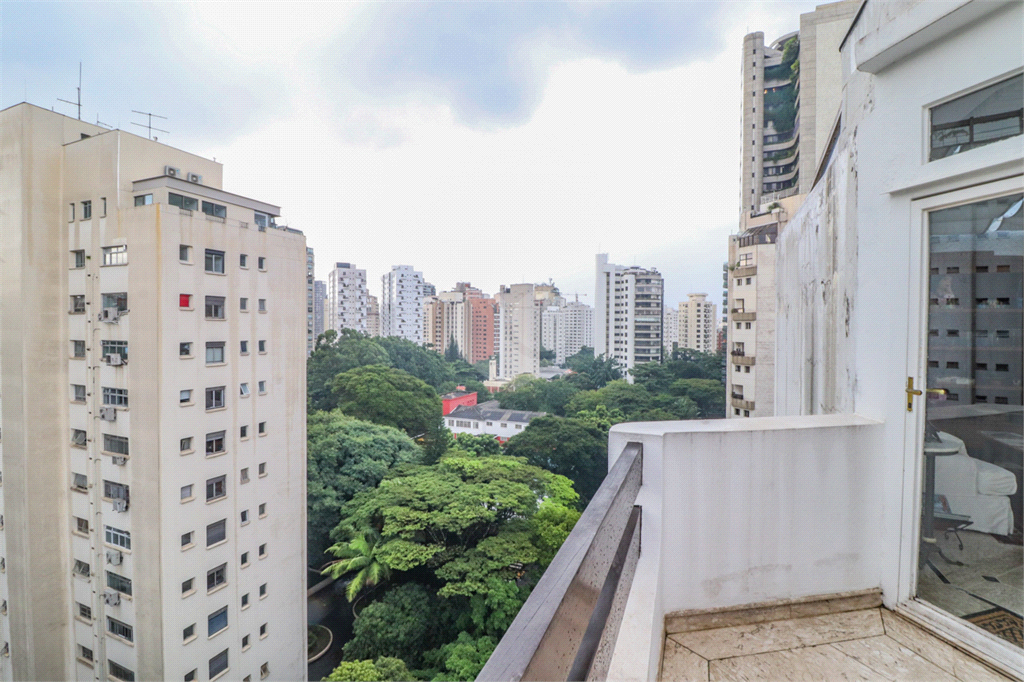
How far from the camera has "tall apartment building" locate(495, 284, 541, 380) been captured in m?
40.1

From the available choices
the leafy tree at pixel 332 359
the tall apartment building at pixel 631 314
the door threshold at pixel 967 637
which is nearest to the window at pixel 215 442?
the door threshold at pixel 967 637

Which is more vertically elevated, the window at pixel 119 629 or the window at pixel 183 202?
the window at pixel 183 202

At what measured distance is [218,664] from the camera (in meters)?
7.62

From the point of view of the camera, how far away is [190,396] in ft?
23.9

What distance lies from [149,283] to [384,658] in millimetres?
6798

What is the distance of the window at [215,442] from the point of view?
7574 mm

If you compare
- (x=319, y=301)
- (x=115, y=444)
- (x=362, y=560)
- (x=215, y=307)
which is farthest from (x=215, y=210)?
(x=319, y=301)

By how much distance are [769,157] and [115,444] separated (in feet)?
73.1

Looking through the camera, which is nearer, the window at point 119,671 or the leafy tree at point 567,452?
the window at point 119,671

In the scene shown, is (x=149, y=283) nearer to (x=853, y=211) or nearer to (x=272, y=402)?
(x=272, y=402)

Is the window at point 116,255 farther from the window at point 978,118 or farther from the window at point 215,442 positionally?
the window at point 978,118

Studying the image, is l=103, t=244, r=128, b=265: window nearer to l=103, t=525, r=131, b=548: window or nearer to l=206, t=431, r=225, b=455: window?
l=206, t=431, r=225, b=455: window

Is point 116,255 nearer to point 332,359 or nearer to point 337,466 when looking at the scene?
point 337,466

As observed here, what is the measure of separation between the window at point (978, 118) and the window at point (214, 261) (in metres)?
8.59
